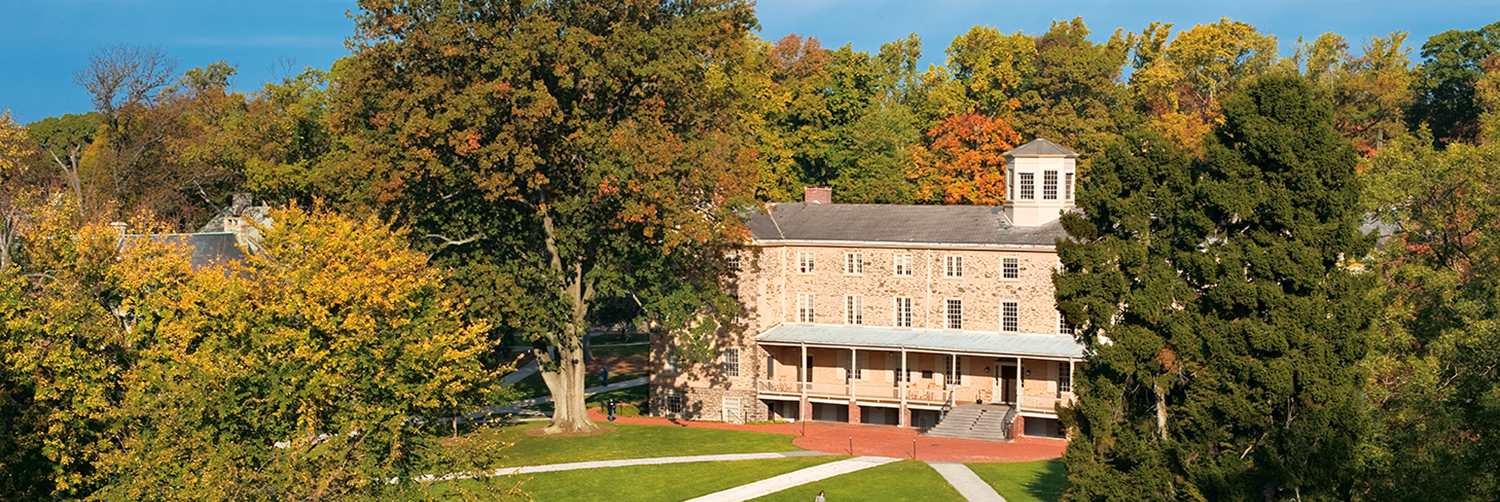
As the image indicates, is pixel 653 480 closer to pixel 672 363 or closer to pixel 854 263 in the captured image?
pixel 672 363

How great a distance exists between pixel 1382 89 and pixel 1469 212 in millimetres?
48359

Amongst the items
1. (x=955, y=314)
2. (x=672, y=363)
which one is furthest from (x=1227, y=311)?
(x=672, y=363)

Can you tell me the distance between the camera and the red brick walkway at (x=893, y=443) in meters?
44.6

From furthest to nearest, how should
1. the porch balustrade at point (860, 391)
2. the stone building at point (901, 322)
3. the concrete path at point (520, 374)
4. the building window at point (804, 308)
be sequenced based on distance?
the concrete path at point (520, 374) < the building window at point (804, 308) < the porch balustrade at point (860, 391) < the stone building at point (901, 322)

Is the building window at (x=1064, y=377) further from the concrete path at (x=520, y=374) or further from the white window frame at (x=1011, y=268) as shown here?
the concrete path at (x=520, y=374)

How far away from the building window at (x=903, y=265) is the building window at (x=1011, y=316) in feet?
12.2

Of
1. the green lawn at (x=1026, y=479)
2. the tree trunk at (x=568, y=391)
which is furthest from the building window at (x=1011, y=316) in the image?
the tree trunk at (x=568, y=391)

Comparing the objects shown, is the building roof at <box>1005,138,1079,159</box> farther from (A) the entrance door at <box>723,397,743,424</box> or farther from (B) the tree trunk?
(B) the tree trunk

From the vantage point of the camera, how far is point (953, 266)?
1971 inches

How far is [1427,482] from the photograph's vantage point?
23.2 meters

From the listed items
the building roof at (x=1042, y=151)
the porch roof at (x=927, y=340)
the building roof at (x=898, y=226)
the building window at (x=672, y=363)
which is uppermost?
the building roof at (x=1042, y=151)

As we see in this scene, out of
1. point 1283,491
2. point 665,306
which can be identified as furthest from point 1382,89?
point 1283,491

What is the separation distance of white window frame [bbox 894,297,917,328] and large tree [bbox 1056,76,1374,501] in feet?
67.7

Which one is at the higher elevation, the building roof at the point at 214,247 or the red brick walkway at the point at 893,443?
the building roof at the point at 214,247
